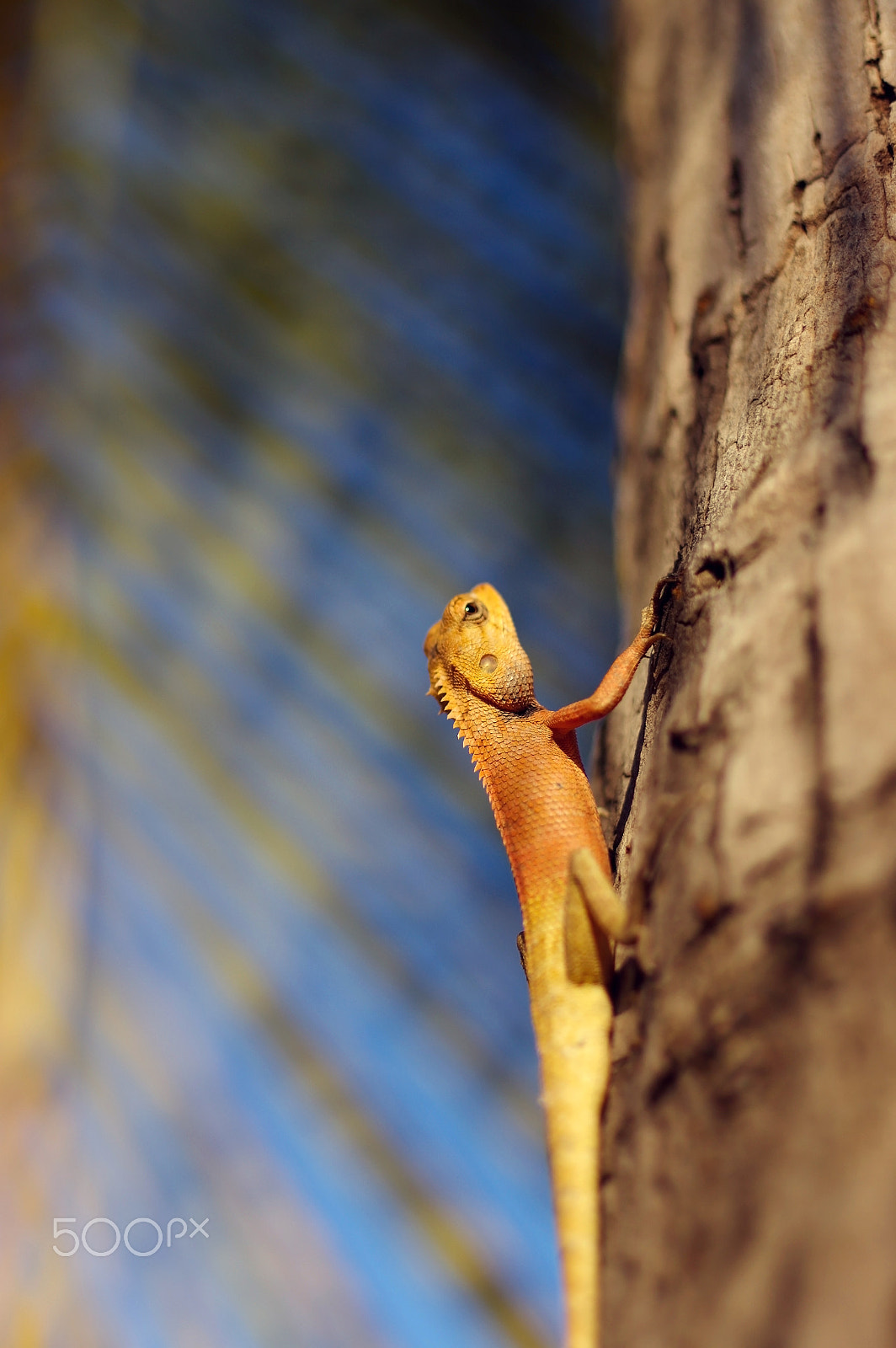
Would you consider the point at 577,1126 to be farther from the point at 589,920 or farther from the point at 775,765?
the point at 775,765

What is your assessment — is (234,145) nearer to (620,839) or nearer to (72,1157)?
(620,839)

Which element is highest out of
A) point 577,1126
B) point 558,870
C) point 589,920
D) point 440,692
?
point 440,692

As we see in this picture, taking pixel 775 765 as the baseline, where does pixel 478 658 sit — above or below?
above

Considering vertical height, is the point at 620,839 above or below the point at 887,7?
below

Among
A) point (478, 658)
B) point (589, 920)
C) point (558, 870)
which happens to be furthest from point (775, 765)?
point (478, 658)

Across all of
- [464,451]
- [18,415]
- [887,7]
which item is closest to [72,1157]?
[18,415]

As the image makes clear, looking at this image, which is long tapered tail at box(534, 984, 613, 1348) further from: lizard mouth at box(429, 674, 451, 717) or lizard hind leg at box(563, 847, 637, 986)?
lizard mouth at box(429, 674, 451, 717)

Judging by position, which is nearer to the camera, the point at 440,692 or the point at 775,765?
the point at 775,765
